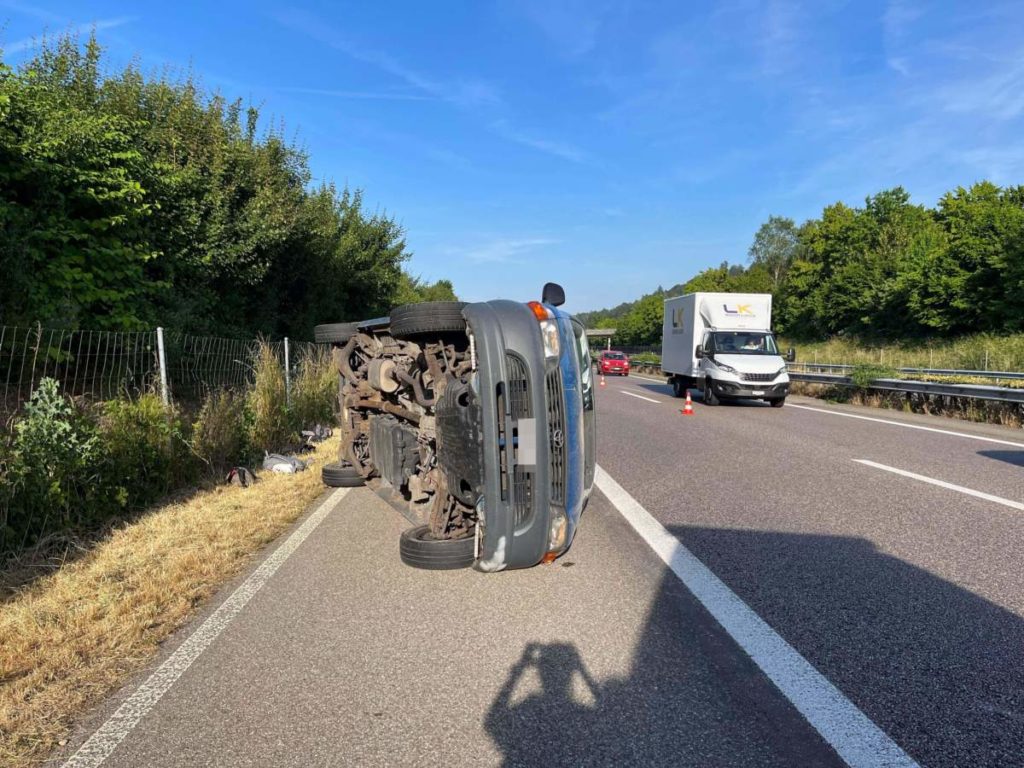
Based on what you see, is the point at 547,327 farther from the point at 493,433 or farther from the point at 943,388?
the point at 943,388

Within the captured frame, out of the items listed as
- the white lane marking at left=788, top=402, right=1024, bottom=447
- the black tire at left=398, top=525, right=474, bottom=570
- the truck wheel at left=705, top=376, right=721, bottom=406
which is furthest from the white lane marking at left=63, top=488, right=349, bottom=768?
the truck wheel at left=705, top=376, right=721, bottom=406

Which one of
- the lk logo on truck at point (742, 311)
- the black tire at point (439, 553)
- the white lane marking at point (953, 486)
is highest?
the lk logo on truck at point (742, 311)

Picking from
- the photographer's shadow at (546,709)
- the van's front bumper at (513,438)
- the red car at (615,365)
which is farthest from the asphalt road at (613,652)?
the red car at (615,365)

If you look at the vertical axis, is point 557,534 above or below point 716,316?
below

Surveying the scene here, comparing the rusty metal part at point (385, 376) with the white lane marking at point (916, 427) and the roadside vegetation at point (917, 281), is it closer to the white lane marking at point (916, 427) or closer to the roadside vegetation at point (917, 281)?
the white lane marking at point (916, 427)

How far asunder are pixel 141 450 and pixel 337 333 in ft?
7.11

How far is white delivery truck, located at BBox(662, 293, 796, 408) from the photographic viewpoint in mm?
15586

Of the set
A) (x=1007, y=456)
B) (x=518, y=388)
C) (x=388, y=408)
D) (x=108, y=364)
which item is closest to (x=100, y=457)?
(x=108, y=364)

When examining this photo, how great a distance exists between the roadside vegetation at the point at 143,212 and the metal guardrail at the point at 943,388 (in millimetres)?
14781

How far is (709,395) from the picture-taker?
1686 centimetres

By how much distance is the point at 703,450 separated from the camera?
925 centimetres

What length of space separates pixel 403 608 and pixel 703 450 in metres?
6.56

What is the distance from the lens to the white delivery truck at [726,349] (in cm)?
1559

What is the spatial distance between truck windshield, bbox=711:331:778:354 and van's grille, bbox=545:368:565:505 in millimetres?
13989
